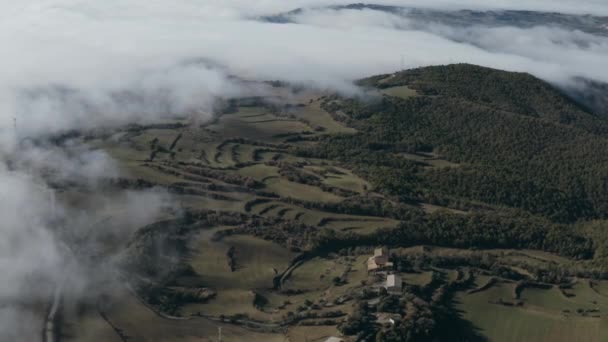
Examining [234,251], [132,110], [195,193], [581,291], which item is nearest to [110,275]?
[234,251]

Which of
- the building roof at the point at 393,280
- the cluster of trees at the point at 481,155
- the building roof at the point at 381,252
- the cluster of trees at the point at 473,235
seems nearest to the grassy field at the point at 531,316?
the building roof at the point at 393,280

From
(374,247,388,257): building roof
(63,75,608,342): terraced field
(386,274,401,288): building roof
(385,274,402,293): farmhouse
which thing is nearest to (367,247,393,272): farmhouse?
(374,247,388,257): building roof

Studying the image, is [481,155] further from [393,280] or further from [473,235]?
[393,280]

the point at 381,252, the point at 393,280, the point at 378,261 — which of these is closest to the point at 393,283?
the point at 393,280

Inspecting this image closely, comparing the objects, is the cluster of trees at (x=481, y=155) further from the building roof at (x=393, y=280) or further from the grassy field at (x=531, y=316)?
the building roof at (x=393, y=280)

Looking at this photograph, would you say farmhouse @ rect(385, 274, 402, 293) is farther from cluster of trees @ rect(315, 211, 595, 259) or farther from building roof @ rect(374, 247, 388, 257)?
cluster of trees @ rect(315, 211, 595, 259)

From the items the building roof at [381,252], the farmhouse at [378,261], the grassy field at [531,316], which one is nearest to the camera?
the grassy field at [531,316]
